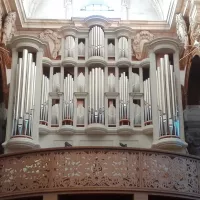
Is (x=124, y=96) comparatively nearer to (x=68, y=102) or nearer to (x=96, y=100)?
(x=96, y=100)

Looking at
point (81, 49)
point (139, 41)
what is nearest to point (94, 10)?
point (139, 41)

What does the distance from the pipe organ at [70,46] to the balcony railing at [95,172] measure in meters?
4.45

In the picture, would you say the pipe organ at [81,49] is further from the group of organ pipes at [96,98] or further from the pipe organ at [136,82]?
the pipe organ at [136,82]

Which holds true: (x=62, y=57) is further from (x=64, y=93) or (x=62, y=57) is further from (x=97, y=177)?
(x=97, y=177)

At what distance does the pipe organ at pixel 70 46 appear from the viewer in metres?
14.9

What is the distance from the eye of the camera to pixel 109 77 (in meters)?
14.6

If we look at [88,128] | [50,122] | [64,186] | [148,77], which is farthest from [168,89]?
[64,186]

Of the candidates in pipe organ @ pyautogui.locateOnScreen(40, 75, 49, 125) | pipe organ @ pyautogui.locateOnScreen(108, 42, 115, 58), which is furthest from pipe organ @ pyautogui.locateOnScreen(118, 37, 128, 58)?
pipe organ @ pyautogui.locateOnScreen(40, 75, 49, 125)

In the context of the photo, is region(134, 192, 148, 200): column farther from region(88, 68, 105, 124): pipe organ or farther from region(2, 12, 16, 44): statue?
region(2, 12, 16, 44): statue

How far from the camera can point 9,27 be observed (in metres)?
15.2

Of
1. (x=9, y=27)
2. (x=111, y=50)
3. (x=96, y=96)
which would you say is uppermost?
(x=9, y=27)

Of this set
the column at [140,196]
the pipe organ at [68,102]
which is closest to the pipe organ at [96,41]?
the pipe organ at [68,102]

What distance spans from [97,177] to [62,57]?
5073 millimetres

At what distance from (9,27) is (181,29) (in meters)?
5.04
